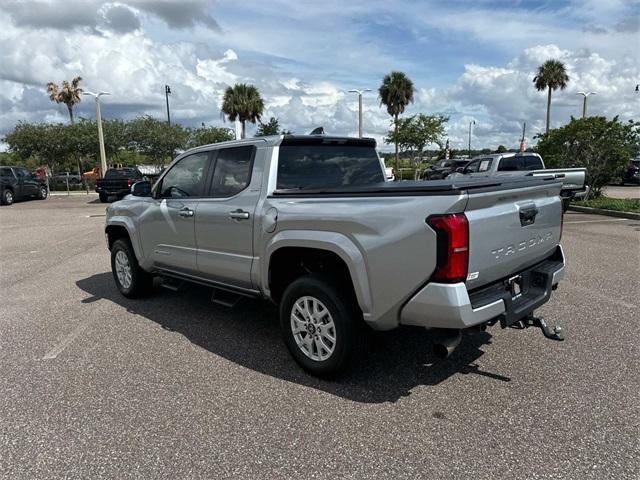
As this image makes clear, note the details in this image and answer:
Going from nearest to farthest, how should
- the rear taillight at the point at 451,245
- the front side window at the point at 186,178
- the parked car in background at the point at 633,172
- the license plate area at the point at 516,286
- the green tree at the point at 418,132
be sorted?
1. the rear taillight at the point at 451,245
2. the license plate area at the point at 516,286
3. the front side window at the point at 186,178
4. the parked car in background at the point at 633,172
5. the green tree at the point at 418,132

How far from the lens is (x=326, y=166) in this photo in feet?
14.8

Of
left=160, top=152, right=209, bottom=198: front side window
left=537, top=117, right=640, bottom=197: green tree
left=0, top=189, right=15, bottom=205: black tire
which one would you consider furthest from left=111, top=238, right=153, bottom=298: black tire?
left=0, top=189, right=15, bottom=205: black tire

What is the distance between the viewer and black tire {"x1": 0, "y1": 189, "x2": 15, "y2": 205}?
22734 mm

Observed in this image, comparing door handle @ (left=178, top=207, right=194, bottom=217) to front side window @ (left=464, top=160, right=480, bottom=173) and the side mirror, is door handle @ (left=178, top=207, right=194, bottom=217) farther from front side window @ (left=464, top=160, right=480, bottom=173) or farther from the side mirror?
front side window @ (left=464, top=160, right=480, bottom=173)

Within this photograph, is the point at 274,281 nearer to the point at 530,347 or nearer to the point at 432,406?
the point at 432,406

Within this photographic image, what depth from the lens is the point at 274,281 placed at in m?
4.11

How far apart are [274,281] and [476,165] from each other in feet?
47.7

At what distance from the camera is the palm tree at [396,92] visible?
42.6 meters

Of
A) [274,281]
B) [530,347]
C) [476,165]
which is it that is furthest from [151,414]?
[476,165]

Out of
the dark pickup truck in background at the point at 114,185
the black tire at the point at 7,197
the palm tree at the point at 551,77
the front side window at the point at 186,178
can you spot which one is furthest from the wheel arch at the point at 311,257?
the palm tree at the point at 551,77

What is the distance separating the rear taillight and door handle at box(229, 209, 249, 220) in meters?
1.77

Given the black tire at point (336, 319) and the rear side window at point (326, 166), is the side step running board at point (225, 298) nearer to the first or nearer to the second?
the black tire at point (336, 319)

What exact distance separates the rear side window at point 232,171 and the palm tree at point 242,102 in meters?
39.1

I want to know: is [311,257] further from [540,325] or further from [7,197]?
[7,197]
